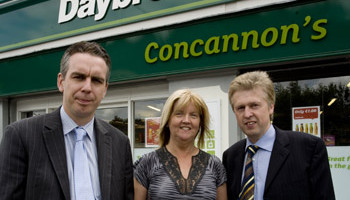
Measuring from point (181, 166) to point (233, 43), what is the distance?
284 centimetres

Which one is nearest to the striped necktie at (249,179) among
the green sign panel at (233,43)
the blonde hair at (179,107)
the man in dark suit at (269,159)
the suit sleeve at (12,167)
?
the man in dark suit at (269,159)

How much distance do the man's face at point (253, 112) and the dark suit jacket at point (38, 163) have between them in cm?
103

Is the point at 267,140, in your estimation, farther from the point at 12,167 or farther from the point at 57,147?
the point at 12,167

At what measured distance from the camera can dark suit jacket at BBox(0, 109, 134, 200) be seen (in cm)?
174

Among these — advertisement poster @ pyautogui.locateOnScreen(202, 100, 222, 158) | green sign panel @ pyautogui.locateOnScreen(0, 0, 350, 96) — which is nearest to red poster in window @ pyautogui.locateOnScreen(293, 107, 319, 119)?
green sign panel @ pyautogui.locateOnScreen(0, 0, 350, 96)

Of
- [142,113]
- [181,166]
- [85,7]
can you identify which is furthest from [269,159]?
[85,7]

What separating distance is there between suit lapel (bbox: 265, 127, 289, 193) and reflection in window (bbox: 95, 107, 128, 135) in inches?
174

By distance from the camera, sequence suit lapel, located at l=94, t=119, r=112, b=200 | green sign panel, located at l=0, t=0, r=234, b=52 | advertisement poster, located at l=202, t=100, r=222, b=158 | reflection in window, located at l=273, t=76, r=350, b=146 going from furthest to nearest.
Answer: green sign panel, located at l=0, t=0, r=234, b=52 → advertisement poster, located at l=202, t=100, r=222, b=158 → reflection in window, located at l=273, t=76, r=350, b=146 → suit lapel, located at l=94, t=119, r=112, b=200

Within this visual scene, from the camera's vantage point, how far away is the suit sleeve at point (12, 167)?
1.73 meters

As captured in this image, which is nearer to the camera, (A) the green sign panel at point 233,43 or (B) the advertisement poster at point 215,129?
(A) the green sign panel at point 233,43

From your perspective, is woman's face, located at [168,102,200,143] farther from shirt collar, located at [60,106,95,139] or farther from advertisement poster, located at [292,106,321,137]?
advertisement poster, located at [292,106,321,137]

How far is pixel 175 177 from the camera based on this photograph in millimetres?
2459

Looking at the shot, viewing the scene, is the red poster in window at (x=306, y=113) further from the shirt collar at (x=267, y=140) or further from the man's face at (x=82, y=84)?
the man's face at (x=82, y=84)

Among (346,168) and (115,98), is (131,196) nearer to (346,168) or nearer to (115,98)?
(346,168)
